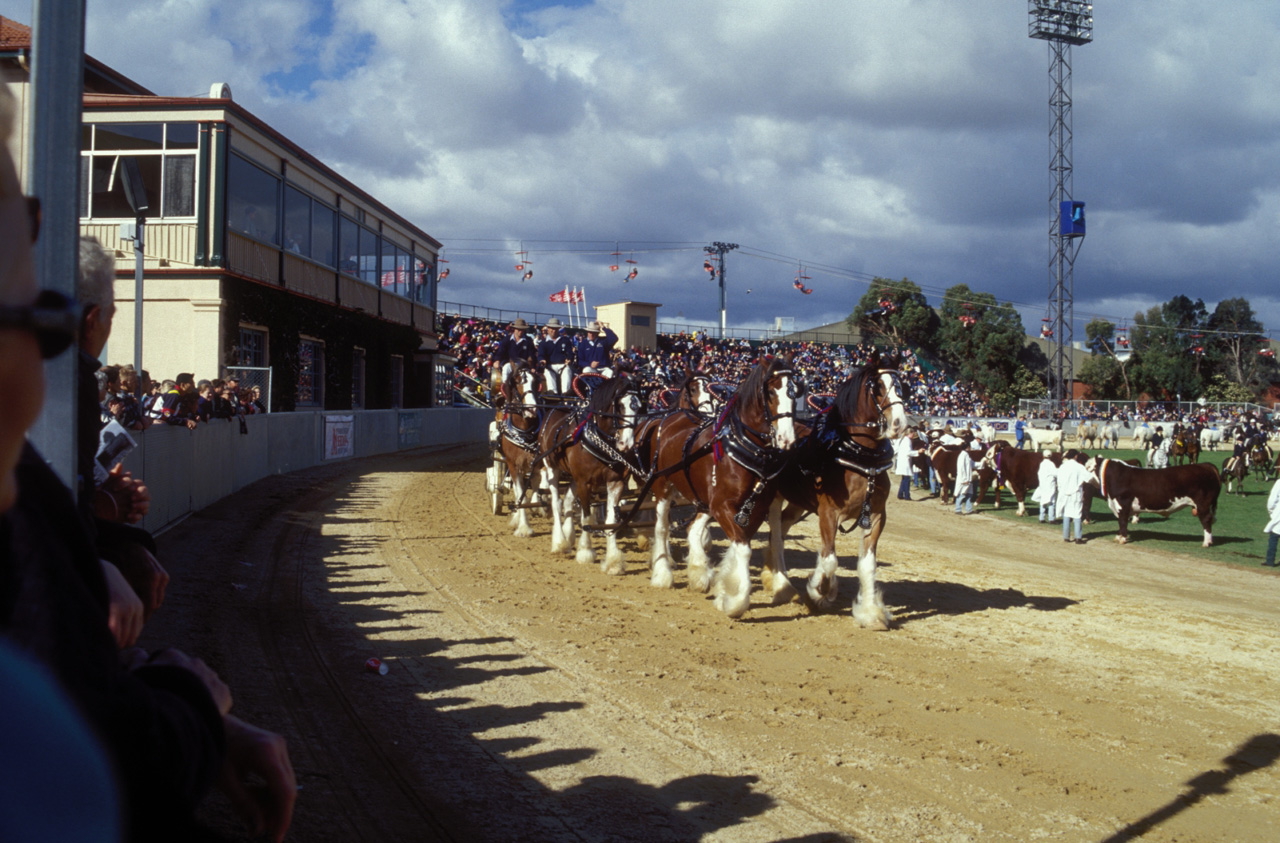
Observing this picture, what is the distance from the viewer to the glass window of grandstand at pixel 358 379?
1117 inches

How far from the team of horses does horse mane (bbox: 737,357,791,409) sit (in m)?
0.01

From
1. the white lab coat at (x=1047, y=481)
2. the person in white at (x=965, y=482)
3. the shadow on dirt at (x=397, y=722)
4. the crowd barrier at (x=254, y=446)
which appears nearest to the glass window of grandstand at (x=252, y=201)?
the crowd barrier at (x=254, y=446)

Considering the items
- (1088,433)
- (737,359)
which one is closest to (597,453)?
(737,359)

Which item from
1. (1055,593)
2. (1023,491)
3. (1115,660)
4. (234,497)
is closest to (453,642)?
(1115,660)

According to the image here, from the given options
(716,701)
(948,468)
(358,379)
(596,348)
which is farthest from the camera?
(358,379)

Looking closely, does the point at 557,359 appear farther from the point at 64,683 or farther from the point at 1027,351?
the point at 1027,351

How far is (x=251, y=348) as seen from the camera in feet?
70.4

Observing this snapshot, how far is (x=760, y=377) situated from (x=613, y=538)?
9.85ft

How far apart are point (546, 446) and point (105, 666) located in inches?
427

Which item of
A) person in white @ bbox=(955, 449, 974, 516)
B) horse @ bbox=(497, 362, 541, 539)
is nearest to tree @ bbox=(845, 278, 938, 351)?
person in white @ bbox=(955, 449, 974, 516)

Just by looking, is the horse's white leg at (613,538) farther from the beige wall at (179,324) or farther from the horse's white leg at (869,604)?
the beige wall at (179,324)

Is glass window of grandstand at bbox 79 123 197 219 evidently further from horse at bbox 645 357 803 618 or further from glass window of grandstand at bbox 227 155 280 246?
horse at bbox 645 357 803 618

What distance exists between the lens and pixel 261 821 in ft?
4.62

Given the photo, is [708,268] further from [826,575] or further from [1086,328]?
[826,575]
